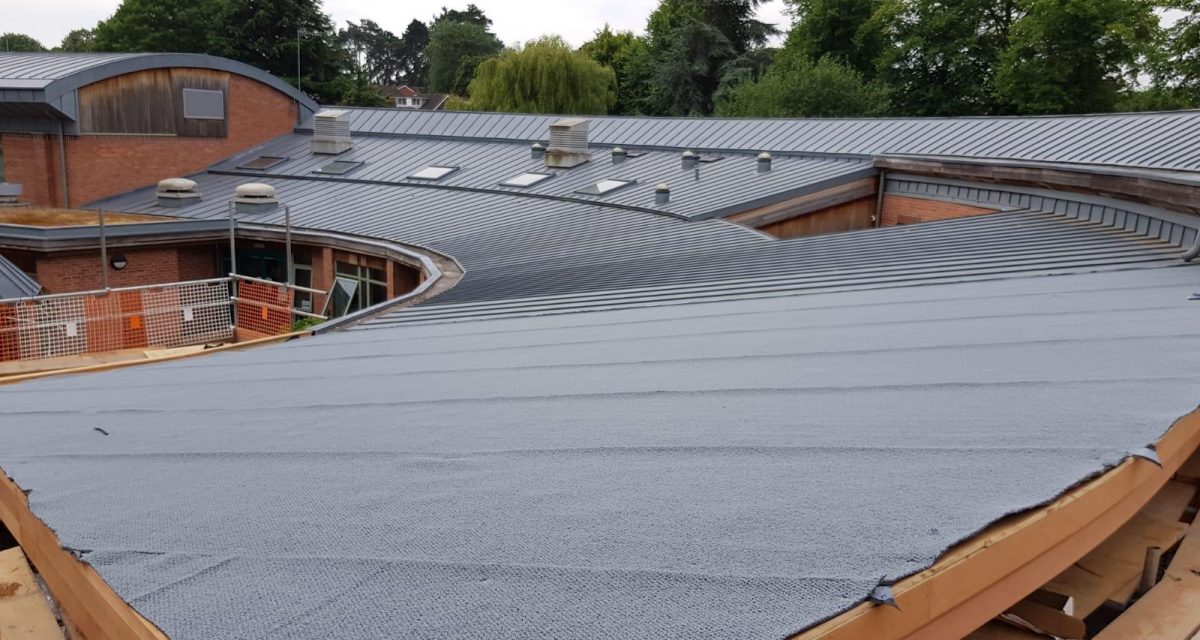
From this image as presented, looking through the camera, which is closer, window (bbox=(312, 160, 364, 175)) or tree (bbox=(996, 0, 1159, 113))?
window (bbox=(312, 160, 364, 175))

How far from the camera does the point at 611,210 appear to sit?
19797 millimetres

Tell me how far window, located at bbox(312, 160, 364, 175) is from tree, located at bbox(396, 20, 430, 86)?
273ft

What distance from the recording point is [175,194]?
24562mm

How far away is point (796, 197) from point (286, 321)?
34.3ft

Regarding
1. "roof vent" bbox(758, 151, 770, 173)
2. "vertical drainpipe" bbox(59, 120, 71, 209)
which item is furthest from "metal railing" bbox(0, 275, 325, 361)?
"roof vent" bbox(758, 151, 770, 173)

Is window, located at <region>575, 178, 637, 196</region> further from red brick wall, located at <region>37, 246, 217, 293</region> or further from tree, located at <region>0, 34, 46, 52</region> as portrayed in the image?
tree, located at <region>0, 34, 46, 52</region>

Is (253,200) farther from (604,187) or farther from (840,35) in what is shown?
(840,35)

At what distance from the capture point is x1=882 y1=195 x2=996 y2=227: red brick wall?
17656 millimetres

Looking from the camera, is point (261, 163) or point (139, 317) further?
point (261, 163)

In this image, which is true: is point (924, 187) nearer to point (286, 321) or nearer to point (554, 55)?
point (286, 321)

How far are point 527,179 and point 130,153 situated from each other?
1120 centimetres

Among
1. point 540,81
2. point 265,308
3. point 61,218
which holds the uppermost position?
point 540,81

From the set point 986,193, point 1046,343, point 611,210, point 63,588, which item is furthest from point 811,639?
point 611,210

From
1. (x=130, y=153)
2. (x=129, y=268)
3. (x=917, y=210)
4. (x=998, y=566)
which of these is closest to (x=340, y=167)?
(x=130, y=153)
